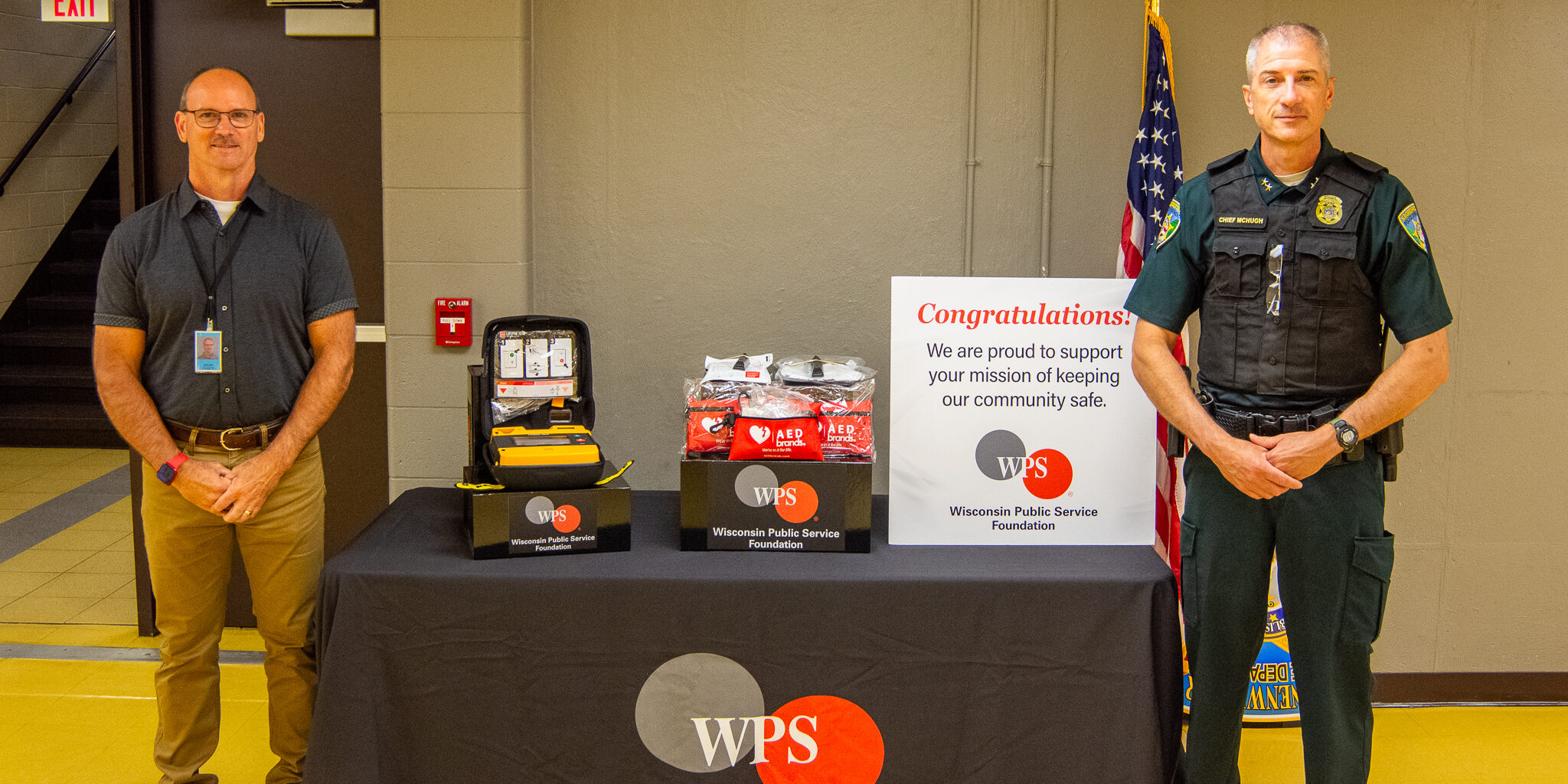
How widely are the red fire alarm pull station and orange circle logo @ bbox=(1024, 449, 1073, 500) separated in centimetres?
171

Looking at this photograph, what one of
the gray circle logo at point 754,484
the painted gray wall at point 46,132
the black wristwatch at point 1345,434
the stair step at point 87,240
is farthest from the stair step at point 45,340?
the black wristwatch at point 1345,434

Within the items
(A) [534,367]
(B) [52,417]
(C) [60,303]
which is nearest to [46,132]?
(C) [60,303]

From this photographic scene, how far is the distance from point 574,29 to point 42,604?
2.94 m

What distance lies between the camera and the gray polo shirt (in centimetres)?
255

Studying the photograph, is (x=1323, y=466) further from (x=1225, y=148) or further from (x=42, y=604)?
(x=42, y=604)

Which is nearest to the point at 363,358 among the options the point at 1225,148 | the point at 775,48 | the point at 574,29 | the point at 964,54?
the point at 574,29

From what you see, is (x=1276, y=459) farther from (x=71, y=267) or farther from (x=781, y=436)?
(x=71, y=267)

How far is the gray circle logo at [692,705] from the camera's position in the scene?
7.88ft

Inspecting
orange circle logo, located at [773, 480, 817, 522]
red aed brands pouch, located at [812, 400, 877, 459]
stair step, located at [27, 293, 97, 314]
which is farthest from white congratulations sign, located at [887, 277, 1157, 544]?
stair step, located at [27, 293, 97, 314]

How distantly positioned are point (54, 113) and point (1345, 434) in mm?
8007

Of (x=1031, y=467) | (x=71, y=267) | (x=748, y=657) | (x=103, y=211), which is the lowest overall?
(x=748, y=657)

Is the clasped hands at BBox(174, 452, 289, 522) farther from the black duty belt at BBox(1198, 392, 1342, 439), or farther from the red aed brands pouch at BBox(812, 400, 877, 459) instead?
the black duty belt at BBox(1198, 392, 1342, 439)

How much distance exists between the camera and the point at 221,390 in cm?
258

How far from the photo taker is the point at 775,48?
3.38m
